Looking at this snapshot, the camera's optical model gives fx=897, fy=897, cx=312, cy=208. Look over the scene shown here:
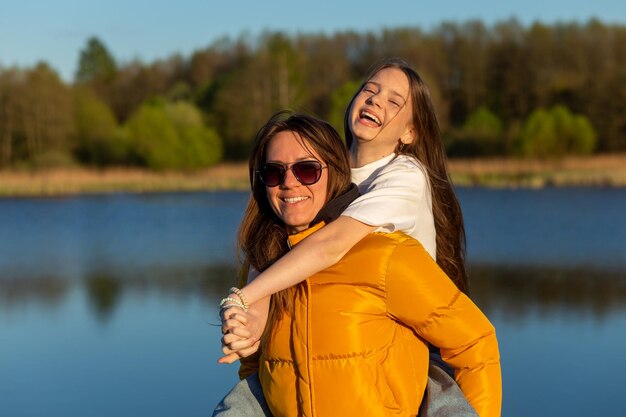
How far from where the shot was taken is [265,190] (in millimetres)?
2062

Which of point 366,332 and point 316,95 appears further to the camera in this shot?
point 316,95

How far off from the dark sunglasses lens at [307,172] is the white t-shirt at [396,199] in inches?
4.0

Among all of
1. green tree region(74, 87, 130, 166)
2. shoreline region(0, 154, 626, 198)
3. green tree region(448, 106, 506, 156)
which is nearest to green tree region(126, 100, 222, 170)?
green tree region(74, 87, 130, 166)

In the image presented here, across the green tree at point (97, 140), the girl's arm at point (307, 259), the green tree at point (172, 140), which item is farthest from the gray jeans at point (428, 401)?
the green tree at point (97, 140)

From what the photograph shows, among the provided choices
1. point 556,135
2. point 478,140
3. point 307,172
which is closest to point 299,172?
point 307,172

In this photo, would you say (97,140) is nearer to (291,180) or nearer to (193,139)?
(193,139)

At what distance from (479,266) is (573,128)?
29.9m

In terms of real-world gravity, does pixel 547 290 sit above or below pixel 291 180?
below

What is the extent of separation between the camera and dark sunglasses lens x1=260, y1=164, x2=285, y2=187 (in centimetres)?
196

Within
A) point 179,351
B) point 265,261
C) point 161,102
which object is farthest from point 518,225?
point 161,102

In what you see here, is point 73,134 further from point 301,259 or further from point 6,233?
point 301,259

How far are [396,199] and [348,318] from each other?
1.12 ft

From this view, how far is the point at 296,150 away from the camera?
1.95 metres

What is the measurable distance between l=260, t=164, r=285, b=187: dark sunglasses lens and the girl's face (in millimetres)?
361
